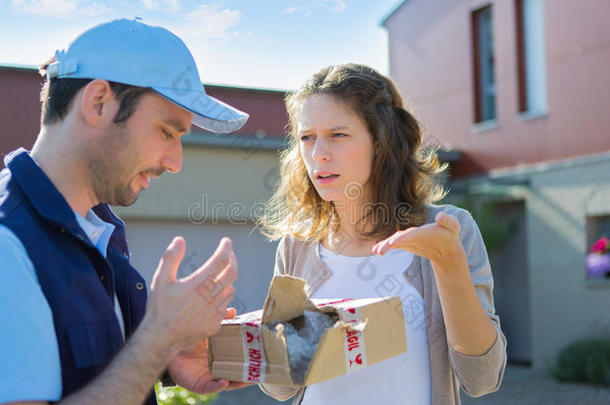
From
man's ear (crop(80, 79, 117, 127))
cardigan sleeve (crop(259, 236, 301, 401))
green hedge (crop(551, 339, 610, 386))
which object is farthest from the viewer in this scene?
green hedge (crop(551, 339, 610, 386))

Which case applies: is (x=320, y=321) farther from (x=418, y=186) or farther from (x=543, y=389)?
(x=543, y=389)

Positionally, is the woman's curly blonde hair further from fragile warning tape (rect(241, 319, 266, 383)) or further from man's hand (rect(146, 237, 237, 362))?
man's hand (rect(146, 237, 237, 362))

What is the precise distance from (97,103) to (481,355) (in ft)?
4.11

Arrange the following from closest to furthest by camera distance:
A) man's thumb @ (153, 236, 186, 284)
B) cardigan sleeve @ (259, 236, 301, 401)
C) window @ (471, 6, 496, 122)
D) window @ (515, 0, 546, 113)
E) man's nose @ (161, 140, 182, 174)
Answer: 1. man's thumb @ (153, 236, 186, 284)
2. man's nose @ (161, 140, 182, 174)
3. cardigan sleeve @ (259, 236, 301, 401)
4. window @ (515, 0, 546, 113)
5. window @ (471, 6, 496, 122)

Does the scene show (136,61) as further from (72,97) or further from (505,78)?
(505,78)

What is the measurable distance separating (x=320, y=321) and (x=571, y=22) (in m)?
8.65

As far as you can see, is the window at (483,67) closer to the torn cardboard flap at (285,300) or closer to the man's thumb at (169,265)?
the torn cardboard flap at (285,300)

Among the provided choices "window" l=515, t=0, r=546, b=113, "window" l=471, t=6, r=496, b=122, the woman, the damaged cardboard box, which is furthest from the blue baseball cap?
"window" l=471, t=6, r=496, b=122

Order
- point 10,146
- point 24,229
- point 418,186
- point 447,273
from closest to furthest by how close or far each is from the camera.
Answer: point 24,229 < point 447,273 < point 418,186 < point 10,146

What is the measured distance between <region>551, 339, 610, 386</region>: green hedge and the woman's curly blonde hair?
629 centimetres

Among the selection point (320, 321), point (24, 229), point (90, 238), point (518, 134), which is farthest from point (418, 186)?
point (518, 134)

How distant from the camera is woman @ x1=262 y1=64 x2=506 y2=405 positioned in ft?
6.45

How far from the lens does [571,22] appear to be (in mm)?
9070

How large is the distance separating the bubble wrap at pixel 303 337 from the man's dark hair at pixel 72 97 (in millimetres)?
580
